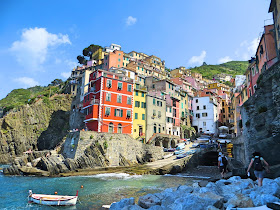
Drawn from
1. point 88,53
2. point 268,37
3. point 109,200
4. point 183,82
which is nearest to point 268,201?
point 109,200

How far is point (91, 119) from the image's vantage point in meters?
38.8

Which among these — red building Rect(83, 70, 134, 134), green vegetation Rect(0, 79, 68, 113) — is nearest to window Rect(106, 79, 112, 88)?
red building Rect(83, 70, 134, 134)

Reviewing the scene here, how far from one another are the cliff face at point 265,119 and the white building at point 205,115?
147 ft

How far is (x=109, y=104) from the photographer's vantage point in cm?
4056

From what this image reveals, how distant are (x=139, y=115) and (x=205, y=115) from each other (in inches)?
1140

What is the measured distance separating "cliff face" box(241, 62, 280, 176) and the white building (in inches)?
1763

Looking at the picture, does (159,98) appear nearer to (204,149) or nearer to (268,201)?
(204,149)

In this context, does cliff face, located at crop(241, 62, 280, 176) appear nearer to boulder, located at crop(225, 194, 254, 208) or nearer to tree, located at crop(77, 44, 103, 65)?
boulder, located at crop(225, 194, 254, 208)

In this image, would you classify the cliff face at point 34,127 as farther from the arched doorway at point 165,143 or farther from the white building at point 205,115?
the white building at point 205,115

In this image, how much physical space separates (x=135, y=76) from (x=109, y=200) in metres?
51.9

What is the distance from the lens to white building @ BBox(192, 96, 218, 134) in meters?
63.7

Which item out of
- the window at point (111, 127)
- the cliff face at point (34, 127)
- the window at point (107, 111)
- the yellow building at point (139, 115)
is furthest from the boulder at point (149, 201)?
the cliff face at point (34, 127)

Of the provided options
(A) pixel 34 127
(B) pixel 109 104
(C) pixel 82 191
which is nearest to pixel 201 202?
(C) pixel 82 191

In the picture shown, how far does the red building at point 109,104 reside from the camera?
39188 millimetres
